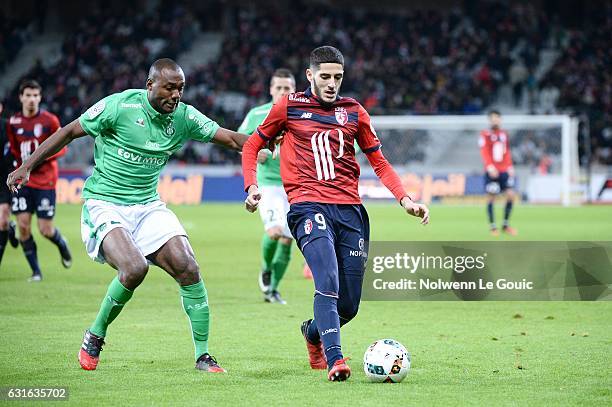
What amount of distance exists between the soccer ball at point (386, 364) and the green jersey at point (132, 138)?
2.02m

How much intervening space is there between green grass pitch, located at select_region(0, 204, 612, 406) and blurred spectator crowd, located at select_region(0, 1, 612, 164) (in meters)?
22.7

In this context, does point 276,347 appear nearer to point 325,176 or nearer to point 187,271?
point 187,271

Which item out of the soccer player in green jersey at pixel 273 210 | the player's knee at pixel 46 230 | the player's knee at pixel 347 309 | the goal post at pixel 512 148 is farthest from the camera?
the goal post at pixel 512 148

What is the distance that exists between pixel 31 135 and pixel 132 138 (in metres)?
5.84

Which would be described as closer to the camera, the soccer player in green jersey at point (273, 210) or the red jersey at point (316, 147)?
the red jersey at point (316, 147)

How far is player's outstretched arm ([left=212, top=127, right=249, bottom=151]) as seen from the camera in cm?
743

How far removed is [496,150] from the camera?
848 inches

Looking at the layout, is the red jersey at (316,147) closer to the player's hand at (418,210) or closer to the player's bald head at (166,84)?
the player's hand at (418,210)

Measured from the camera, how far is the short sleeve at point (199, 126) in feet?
24.3

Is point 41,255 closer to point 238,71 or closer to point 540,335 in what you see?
point 540,335

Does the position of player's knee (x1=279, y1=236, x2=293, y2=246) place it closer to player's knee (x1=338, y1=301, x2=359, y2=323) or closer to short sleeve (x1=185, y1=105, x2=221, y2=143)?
short sleeve (x1=185, y1=105, x2=221, y2=143)

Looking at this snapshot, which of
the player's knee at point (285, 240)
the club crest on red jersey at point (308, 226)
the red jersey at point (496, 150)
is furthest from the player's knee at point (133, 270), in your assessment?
the red jersey at point (496, 150)

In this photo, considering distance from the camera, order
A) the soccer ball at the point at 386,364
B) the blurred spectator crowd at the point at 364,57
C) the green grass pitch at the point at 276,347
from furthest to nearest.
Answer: the blurred spectator crowd at the point at 364,57 < the soccer ball at the point at 386,364 < the green grass pitch at the point at 276,347

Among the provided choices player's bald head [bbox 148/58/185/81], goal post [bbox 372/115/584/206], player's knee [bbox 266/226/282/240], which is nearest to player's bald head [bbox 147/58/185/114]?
player's bald head [bbox 148/58/185/81]
